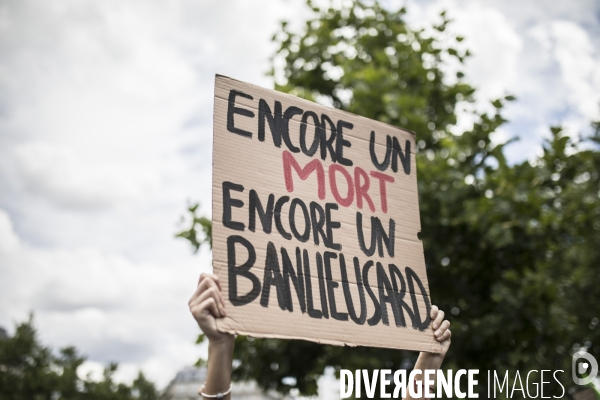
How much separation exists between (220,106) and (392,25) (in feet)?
23.7

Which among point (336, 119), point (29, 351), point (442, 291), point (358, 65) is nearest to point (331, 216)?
point (336, 119)

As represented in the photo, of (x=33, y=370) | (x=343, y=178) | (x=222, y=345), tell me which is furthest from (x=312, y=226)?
(x=33, y=370)

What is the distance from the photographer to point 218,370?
2.13 m

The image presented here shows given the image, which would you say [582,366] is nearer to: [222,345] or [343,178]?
[343,178]

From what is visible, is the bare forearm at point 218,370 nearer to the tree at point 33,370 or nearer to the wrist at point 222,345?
the wrist at point 222,345

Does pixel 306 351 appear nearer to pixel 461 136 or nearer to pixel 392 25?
pixel 461 136

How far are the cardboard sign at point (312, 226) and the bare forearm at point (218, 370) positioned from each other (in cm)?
9

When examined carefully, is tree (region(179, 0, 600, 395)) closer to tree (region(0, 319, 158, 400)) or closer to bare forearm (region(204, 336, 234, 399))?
bare forearm (region(204, 336, 234, 399))

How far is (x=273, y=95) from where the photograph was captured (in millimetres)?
2975

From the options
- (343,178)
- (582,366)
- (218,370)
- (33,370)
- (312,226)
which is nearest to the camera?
(218,370)

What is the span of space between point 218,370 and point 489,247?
5.92 meters

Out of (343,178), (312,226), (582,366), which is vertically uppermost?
(343,178)

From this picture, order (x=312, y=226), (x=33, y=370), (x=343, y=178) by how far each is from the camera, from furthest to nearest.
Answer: (x=33, y=370) → (x=343, y=178) → (x=312, y=226)

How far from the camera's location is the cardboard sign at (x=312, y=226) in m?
2.48
